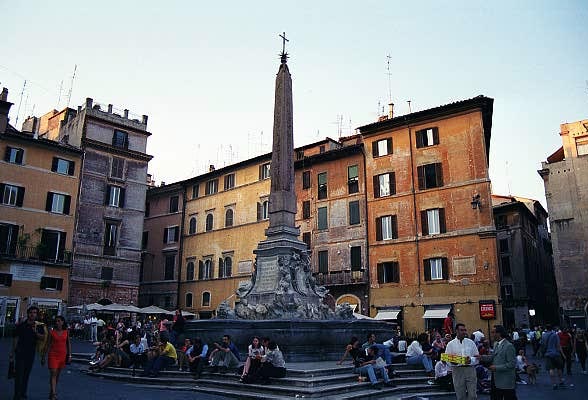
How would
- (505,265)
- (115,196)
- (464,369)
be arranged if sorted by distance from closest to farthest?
(464,369) < (115,196) < (505,265)

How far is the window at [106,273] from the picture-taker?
3412cm

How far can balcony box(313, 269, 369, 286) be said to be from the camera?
31.0 metres

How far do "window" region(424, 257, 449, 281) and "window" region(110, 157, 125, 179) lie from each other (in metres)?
22.6

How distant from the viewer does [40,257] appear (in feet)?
99.9

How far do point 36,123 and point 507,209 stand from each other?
133ft

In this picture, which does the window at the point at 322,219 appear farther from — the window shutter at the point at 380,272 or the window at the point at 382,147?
the window at the point at 382,147

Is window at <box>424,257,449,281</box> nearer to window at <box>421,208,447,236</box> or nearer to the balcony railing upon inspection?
window at <box>421,208,447,236</box>

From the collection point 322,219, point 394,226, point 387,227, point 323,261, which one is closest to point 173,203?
point 322,219

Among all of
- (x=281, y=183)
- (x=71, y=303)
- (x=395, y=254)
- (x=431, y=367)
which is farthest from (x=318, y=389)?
(x=71, y=303)

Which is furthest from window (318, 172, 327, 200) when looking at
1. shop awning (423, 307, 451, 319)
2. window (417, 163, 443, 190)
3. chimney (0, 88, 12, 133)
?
chimney (0, 88, 12, 133)

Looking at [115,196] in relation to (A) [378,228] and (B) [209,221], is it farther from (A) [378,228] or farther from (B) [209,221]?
(A) [378,228]

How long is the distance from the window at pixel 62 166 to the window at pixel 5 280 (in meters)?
7.54

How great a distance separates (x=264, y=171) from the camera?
123 feet

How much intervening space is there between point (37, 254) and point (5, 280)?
2.32 metres
